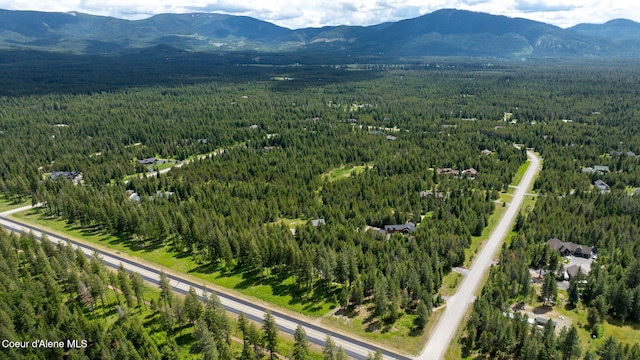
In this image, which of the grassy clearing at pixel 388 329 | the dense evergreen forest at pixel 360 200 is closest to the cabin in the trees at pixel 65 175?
the dense evergreen forest at pixel 360 200

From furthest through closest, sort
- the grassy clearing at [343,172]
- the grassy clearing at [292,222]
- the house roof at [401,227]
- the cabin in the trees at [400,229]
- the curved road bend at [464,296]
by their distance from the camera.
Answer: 1. the grassy clearing at [343,172]
2. the grassy clearing at [292,222]
3. the house roof at [401,227]
4. the cabin in the trees at [400,229]
5. the curved road bend at [464,296]

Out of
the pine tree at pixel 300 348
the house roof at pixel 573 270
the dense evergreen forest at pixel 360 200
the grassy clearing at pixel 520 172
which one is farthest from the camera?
the grassy clearing at pixel 520 172

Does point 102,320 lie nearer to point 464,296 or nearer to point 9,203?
point 464,296

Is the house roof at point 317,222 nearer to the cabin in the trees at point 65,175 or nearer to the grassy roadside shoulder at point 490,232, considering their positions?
the grassy roadside shoulder at point 490,232

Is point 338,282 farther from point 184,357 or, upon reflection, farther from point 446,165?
point 446,165

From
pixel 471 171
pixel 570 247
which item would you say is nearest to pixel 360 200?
pixel 471 171

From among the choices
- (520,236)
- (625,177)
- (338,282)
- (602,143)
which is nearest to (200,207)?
(338,282)
